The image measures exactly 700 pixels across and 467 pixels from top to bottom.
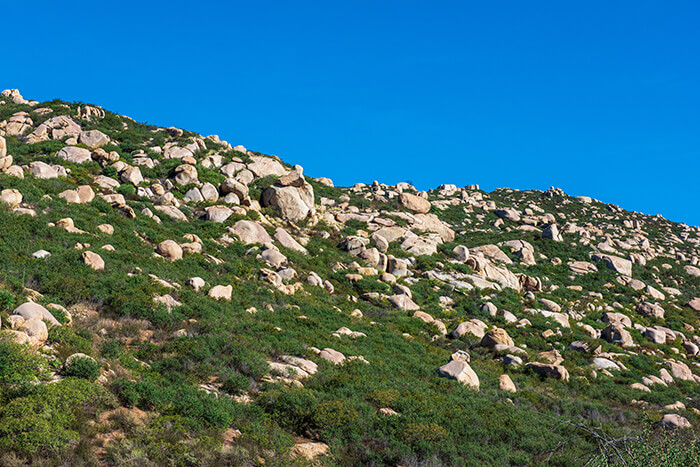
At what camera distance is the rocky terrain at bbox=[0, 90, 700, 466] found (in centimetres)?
991

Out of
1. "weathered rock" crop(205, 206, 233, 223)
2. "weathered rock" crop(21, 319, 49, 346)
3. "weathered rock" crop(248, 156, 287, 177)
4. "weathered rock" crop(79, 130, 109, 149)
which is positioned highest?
"weathered rock" crop(248, 156, 287, 177)

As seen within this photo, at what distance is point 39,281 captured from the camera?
15.8 m

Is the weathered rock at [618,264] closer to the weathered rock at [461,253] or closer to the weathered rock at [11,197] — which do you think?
the weathered rock at [461,253]

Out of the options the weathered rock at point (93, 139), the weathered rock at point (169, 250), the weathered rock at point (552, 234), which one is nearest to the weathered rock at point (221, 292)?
the weathered rock at point (169, 250)

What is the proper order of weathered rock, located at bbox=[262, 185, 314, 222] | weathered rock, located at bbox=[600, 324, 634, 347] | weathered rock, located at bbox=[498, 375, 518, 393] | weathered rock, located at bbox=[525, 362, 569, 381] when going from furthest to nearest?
1. weathered rock, located at bbox=[262, 185, 314, 222]
2. weathered rock, located at bbox=[600, 324, 634, 347]
3. weathered rock, located at bbox=[525, 362, 569, 381]
4. weathered rock, located at bbox=[498, 375, 518, 393]

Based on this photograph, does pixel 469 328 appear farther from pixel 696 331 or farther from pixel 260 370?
pixel 696 331

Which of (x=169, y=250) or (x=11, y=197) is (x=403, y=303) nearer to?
(x=169, y=250)

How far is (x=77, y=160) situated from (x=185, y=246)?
15.7 meters

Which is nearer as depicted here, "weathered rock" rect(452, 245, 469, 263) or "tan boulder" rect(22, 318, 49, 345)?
"tan boulder" rect(22, 318, 49, 345)

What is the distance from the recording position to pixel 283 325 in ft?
65.3

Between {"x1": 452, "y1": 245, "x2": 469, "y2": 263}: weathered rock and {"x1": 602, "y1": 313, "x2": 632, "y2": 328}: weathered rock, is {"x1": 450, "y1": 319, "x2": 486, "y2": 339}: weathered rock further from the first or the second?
{"x1": 452, "y1": 245, "x2": 469, "y2": 263}: weathered rock

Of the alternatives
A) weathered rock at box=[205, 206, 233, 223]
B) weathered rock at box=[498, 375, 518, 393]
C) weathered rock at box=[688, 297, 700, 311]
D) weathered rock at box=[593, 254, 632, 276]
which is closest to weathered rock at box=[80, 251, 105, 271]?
weathered rock at box=[205, 206, 233, 223]

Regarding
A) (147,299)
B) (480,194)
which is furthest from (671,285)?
(147,299)

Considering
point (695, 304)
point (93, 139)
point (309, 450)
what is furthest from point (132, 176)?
point (695, 304)
